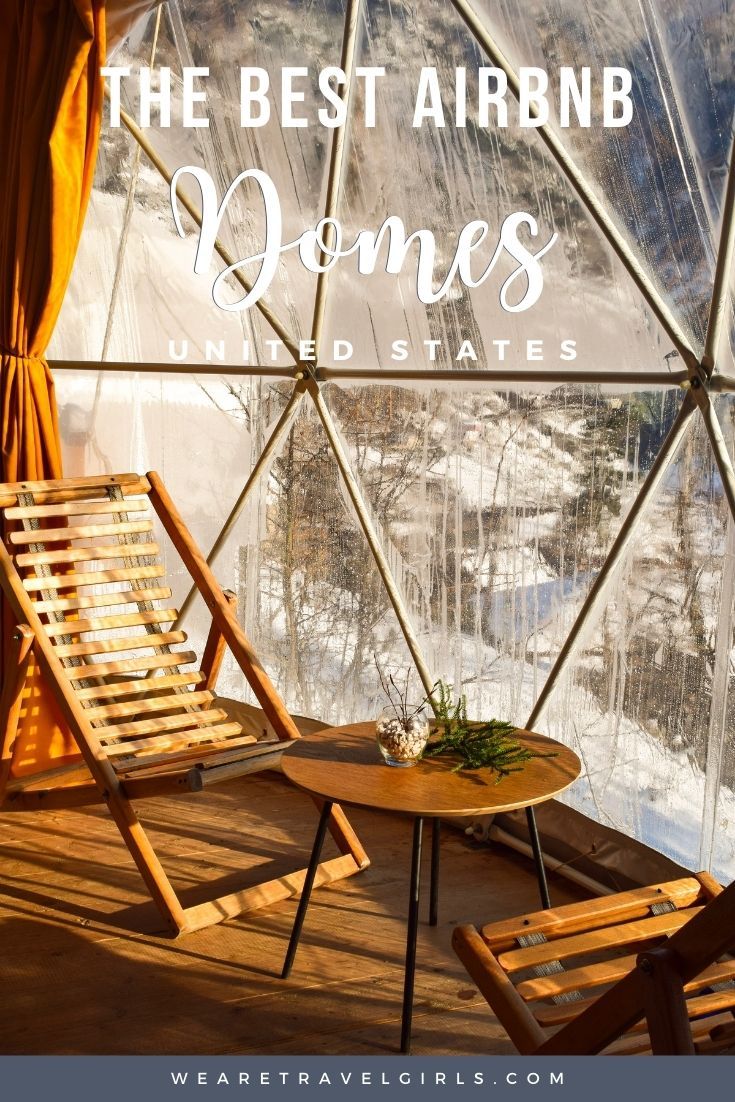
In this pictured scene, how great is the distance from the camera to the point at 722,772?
3510 mm

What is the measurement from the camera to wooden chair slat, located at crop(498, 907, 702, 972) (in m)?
2.48

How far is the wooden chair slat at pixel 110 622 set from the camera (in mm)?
4121

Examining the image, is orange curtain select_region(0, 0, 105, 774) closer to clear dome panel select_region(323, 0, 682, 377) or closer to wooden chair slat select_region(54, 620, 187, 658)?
wooden chair slat select_region(54, 620, 187, 658)

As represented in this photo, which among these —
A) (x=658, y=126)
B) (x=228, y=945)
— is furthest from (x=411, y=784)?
(x=658, y=126)

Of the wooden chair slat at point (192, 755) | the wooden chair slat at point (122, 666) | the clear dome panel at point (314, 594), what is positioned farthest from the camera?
the clear dome panel at point (314, 594)

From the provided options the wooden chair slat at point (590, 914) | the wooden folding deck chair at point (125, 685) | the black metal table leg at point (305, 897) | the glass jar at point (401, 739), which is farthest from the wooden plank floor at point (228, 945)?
the glass jar at point (401, 739)

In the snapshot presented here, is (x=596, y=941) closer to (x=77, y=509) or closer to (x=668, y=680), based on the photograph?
(x=668, y=680)

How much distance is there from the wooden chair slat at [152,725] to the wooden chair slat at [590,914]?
1721 mm

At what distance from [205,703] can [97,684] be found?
39 centimetres

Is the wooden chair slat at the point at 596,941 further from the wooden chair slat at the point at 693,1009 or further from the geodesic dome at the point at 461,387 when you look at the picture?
the geodesic dome at the point at 461,387

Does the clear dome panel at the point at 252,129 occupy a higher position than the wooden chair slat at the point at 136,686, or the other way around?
the clear dome panel at the point at 252,129

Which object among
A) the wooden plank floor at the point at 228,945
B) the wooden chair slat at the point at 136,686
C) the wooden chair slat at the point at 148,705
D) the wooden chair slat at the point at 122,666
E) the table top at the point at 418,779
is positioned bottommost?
the wooden plank floor at the point at 228,945

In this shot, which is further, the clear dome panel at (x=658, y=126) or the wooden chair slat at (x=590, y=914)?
the clear dome panel at (x=658, y=126)
